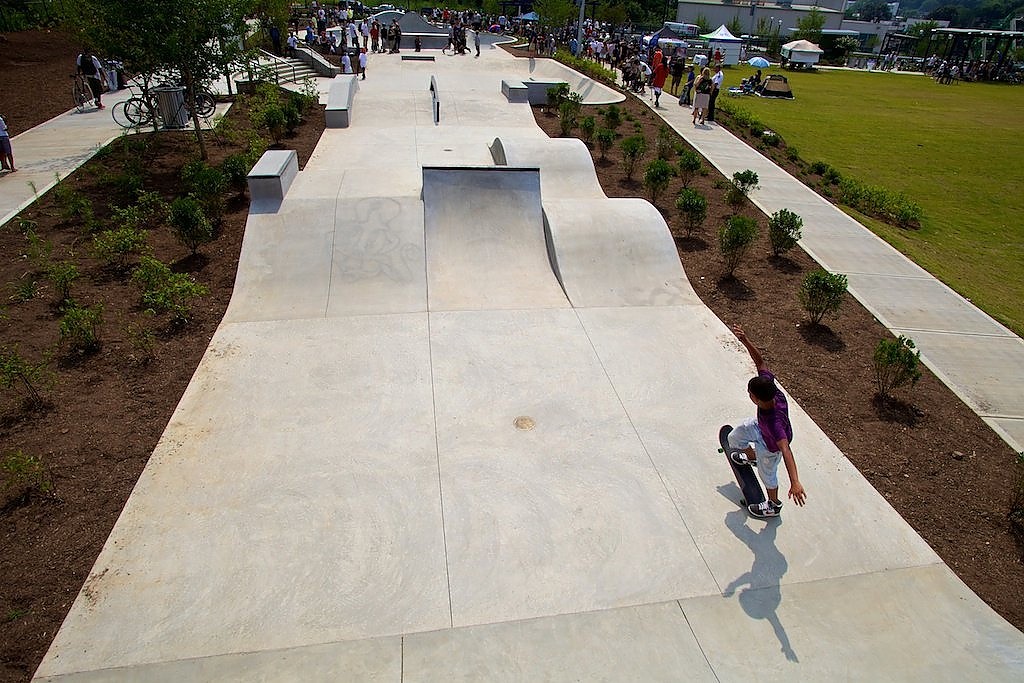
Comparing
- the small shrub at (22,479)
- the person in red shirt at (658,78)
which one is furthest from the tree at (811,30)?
the small shrub at (22,479)

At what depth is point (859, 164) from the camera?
56.1 ft

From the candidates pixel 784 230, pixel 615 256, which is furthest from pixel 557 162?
pixel 784 230

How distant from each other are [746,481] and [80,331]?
7155mm

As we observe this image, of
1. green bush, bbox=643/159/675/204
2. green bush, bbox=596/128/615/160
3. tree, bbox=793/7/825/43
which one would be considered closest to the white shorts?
green bush, bbox=643/159/675/204

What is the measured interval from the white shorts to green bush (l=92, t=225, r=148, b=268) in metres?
8.63

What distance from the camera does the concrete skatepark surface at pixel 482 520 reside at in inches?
155

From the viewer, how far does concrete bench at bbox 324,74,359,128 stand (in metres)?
15.4

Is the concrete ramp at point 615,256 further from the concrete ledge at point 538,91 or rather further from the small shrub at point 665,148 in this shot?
the concrete ledge at point 538,91

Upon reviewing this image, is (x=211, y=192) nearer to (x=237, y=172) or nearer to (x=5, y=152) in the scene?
(x=237, y=172)

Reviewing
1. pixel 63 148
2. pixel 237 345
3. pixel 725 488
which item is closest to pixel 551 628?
pixel 725 488

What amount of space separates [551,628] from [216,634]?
2301 millimetres

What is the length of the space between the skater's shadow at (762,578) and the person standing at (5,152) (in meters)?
14.2

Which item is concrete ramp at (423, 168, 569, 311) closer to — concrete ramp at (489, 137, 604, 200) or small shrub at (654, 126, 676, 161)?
concrete ramp at (489, 137, 604, 200)

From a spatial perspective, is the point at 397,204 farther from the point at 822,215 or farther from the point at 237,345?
the point at 822,215
